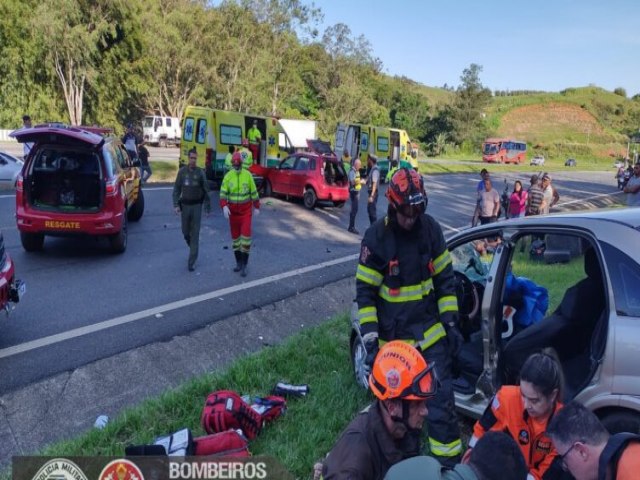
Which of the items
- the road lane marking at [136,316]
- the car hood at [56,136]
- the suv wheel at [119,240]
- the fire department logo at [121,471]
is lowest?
the road lane marking at [136,316]

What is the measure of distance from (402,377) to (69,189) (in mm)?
8423

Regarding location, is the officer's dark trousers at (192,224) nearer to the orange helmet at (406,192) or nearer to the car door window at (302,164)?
the orange helmet at (406,192)

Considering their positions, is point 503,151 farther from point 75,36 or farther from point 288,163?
point 288,163

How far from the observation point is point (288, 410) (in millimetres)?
4516

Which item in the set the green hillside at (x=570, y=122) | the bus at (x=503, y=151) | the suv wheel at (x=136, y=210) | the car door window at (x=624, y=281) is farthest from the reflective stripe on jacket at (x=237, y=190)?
the green hillside at (x=570, y=122)

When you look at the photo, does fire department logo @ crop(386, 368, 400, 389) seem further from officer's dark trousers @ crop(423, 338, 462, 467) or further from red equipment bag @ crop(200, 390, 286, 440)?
red equipment bag @ crop(200, 390, 286, 440)

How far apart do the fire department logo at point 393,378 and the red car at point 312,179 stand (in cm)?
1352

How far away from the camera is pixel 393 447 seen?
2.32 m

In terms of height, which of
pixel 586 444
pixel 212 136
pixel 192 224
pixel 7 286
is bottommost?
pixel 7 286

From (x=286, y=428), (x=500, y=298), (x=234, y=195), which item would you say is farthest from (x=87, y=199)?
(x=500, y=298)

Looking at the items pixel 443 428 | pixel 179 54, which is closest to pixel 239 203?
pixel 443 428

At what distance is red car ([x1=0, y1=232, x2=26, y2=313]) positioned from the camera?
17.4 feet

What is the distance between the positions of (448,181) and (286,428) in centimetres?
2616

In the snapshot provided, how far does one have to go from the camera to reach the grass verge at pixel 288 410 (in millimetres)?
3930
